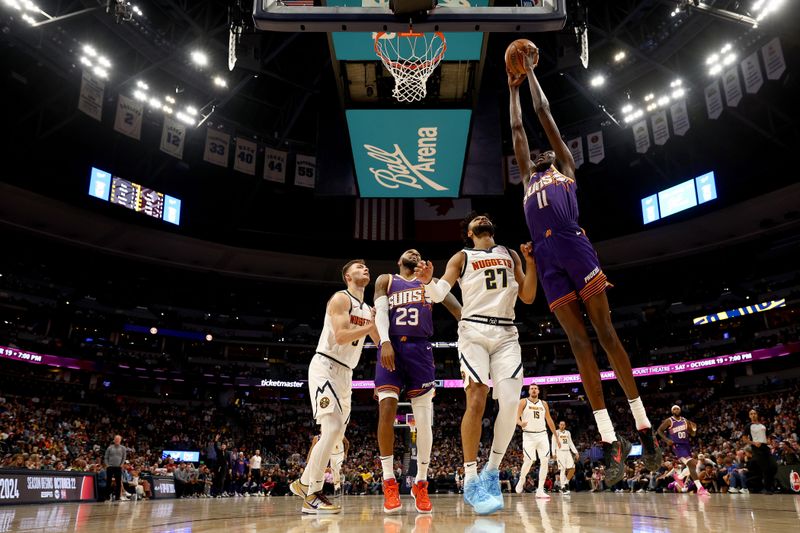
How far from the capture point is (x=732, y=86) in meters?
18.8

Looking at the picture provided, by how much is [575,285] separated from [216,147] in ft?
67.5

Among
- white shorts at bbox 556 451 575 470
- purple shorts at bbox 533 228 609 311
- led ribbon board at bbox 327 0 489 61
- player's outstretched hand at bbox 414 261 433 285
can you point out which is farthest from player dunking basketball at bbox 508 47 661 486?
white shorts at bbox 556 451 575 470

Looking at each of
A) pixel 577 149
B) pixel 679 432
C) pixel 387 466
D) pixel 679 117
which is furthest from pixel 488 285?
pixel 577 149

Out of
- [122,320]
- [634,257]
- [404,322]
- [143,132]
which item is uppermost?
[143,132]

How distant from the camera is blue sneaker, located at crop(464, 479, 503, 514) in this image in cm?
432

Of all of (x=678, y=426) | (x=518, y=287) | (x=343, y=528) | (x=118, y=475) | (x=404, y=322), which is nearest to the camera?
(x=343, y=528)

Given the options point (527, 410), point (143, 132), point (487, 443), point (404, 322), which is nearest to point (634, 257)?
point (487, 443)

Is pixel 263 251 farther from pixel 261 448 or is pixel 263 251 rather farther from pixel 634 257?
pixel 634 257

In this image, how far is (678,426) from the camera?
39.9 ft

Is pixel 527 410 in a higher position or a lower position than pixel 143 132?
lower

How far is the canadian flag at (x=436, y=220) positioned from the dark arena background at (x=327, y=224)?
13 centimetres

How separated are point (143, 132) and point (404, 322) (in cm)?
2204

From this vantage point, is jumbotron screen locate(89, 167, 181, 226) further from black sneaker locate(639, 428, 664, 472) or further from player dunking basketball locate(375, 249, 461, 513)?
black sneaker locate(639, 428, 664, 472)

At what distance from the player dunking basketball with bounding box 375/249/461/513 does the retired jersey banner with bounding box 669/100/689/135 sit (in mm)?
18142
